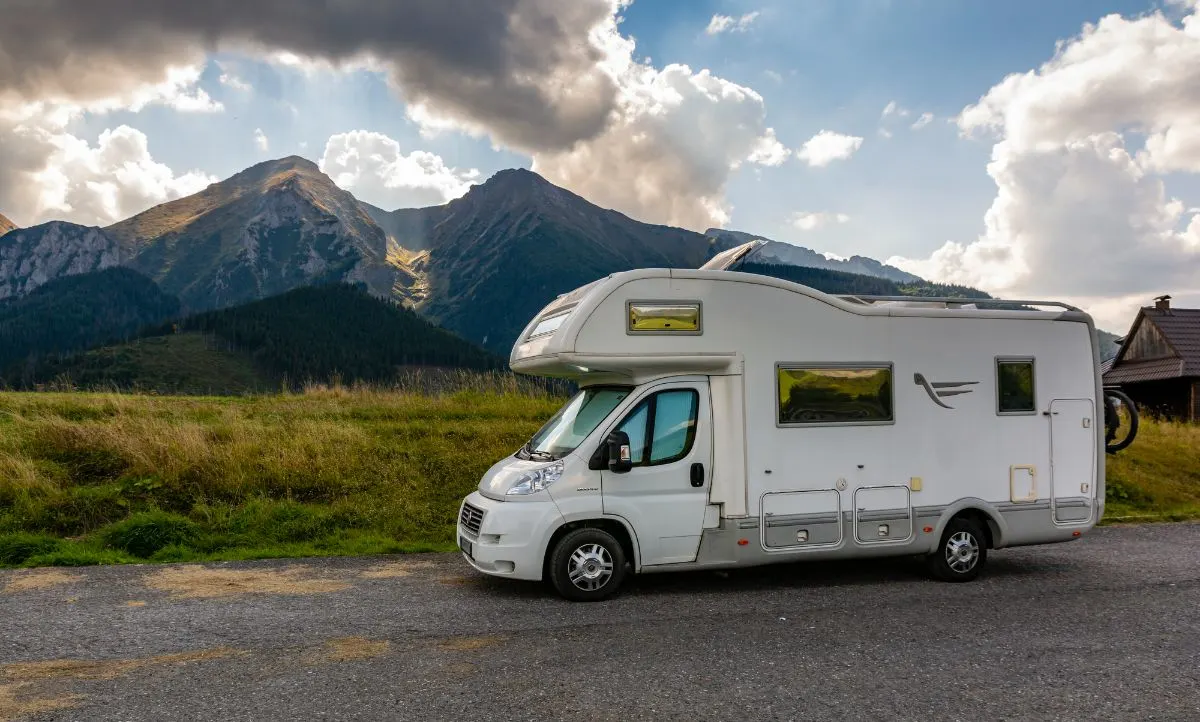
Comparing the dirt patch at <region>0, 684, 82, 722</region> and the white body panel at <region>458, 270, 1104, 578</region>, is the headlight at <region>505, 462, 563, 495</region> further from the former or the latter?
the dirt patch at <region>0, 684, 82, 722</region>

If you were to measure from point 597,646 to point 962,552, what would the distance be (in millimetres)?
4880

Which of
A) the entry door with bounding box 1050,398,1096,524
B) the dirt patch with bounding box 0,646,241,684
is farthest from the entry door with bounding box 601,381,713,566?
the entry door with bounding box 1050,398,1096,524

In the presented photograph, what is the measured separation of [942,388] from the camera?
912 centimetres

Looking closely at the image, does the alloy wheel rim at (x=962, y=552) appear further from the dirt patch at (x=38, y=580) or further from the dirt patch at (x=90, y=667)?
the dirt patch at (x=38, y=580)

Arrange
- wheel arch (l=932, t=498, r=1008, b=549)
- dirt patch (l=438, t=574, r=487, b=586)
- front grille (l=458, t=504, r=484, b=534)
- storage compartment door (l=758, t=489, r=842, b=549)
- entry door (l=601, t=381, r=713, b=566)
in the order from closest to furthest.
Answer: entry door (l=601, t=381, r=713, b=566)
front grille (l=458, t=504, r=484, b=534)
storage compartment door (l=758, t=489, r=842, b=549)
dirt patch (l=438, t=574, r=487, b=586)
wheel arch (l=932, t=498, r=1008, b=549)

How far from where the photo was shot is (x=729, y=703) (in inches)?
210

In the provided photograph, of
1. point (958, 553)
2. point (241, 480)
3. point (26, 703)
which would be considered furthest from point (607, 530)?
point (241, 480)

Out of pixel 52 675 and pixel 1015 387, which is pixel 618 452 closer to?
pixel 52 675

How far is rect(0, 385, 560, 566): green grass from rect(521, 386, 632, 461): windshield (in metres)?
3.20

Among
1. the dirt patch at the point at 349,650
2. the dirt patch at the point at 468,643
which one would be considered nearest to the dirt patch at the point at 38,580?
the dirt patch at the point at 349,650

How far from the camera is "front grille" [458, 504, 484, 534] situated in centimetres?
821

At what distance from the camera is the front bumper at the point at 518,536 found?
25.8ft

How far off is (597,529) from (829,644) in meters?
2.46

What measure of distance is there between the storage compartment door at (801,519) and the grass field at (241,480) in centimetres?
478
